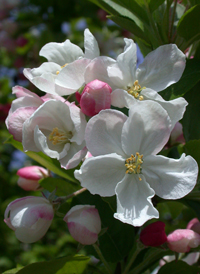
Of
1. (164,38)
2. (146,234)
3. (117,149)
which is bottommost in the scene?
(146,234)

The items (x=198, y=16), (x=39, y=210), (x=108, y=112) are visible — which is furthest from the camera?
(x=198, y=16)

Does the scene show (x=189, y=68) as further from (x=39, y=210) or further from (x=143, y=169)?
(x=39, y=210)

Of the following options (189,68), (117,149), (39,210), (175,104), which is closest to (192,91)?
(189,68)

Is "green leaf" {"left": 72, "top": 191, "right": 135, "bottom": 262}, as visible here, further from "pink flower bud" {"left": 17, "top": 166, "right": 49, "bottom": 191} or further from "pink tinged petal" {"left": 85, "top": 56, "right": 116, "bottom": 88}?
"pink tinged petal" {"left": 85, "top": 56, "right": 116, "bottom": 88}

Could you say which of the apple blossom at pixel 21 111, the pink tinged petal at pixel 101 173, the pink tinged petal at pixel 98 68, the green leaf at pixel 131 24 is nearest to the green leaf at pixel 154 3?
the green leaf at pixel 131 24

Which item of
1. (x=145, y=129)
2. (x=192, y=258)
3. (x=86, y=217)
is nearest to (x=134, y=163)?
(x=145, y=129)
